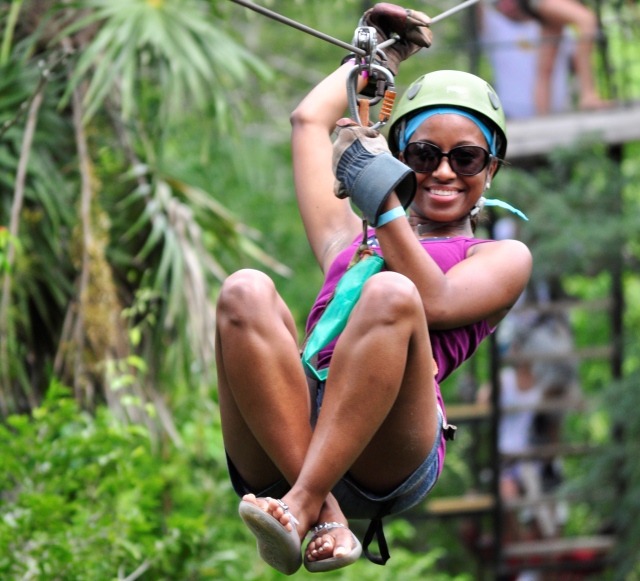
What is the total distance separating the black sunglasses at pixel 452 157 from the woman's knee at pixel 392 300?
0.58 m

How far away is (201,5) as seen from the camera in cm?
686

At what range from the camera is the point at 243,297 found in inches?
116

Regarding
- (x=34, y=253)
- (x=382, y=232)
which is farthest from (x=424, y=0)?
(x=382, y=232)

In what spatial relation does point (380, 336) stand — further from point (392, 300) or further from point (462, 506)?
point (462, 506)

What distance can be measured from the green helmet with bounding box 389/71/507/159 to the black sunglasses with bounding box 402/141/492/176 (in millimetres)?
105

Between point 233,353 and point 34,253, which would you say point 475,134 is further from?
point 34,253

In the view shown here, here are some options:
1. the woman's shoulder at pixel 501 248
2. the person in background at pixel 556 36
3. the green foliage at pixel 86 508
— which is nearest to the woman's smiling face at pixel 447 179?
the woman's shoulder at pixel 501 248

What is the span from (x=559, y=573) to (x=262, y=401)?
751 centimetres

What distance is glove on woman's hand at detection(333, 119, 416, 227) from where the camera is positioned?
3.02 metres

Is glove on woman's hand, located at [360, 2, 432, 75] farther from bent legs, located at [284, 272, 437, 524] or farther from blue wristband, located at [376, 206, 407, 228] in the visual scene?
bent legs, located at [284, 272, 437, 524]

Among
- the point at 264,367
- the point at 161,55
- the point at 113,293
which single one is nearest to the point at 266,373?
the point at 264,367

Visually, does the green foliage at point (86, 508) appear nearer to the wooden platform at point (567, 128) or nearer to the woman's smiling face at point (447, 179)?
the woman's smiling face at point (447, 179)

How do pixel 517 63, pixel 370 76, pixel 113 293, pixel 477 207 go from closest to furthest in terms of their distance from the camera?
pixel 370 76, pixel 477 207, pixel 113 293, pixel 517 63

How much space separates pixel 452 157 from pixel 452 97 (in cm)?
17
